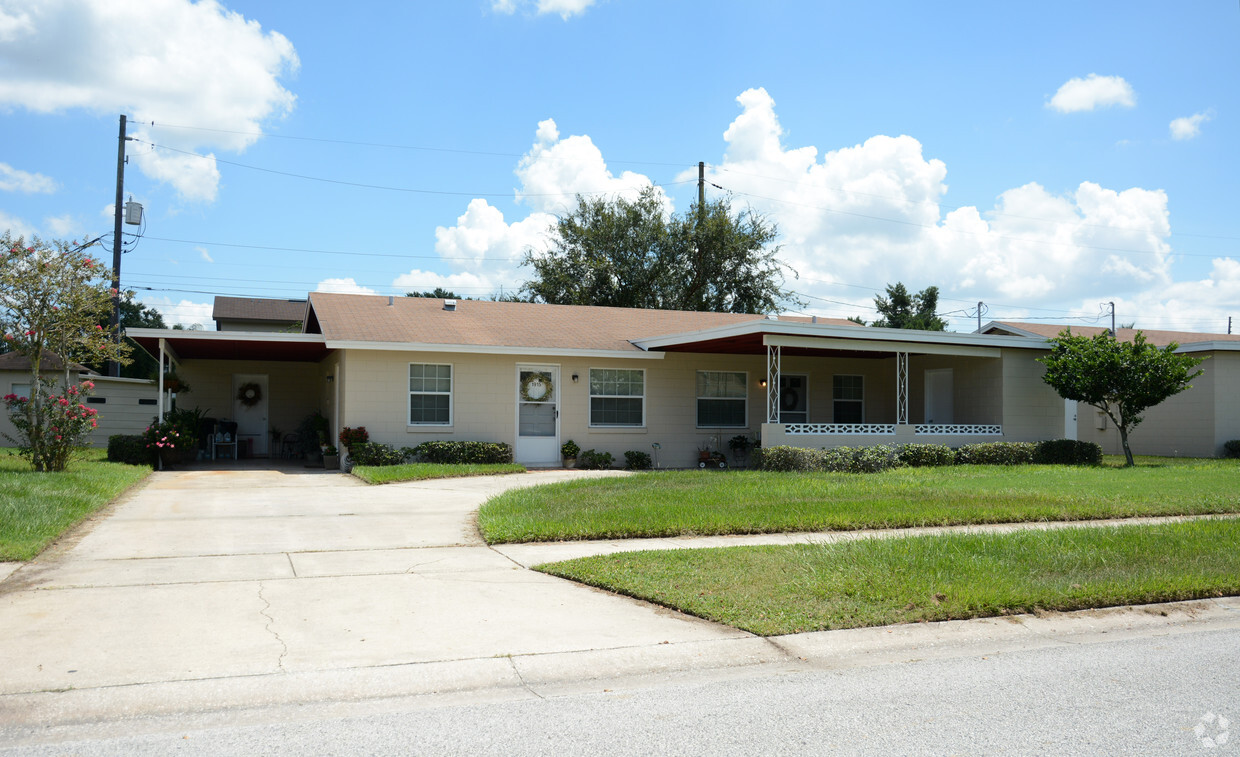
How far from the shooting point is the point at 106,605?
628 centimetres

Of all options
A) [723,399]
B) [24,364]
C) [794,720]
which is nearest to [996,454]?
[723,399]

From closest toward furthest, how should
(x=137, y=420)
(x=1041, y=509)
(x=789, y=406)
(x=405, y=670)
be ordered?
(x=405, y=670) < (x=1041, y=509) < (x=789, y=406) < (x=137, y=420)

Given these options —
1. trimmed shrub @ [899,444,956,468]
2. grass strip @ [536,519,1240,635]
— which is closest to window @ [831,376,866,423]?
trimmed shrub @ [899,444,956,468]

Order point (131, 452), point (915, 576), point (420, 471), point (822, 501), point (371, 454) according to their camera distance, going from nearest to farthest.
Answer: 1. point (915, 576)
2. point (822, 501)
3. point (420, 471)
4. point (371, 454)
5. point (131, 452)

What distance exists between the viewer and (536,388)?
62.7ft

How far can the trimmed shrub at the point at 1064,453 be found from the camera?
63.4 feet

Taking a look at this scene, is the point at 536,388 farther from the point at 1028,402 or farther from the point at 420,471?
the point at 1028,402

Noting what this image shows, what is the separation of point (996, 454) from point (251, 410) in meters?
17.8

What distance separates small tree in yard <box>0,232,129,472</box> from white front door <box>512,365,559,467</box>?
7.86 meters

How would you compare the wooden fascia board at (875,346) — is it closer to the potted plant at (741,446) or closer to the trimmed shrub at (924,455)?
the trimmed shrub at (924,455)

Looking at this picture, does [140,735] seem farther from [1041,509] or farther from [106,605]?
[1041,509]

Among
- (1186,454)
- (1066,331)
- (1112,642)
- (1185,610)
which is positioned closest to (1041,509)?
(1185,610)

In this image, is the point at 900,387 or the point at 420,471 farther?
the point at 900,387

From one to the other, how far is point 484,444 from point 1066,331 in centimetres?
1303
